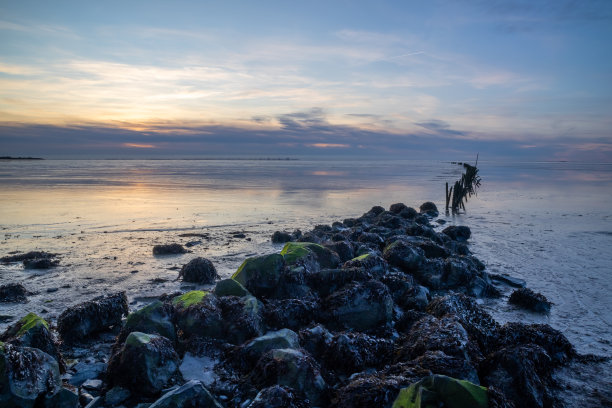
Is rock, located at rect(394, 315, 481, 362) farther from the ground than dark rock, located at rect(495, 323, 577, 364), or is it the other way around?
rock, located at rect(394, 315, 481, 362)

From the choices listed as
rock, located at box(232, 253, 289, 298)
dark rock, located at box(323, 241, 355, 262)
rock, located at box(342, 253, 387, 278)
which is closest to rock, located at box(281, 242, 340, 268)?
rock, located at box(232, 253, 289, 298)

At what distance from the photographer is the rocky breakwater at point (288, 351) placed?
379cm

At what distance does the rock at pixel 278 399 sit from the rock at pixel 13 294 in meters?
5.69

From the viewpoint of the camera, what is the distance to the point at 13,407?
3.62m

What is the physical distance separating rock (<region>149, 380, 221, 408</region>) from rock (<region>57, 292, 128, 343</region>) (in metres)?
2.76

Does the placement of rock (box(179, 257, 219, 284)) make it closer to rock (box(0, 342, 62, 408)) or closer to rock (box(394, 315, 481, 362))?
rock (box(0, 342, 62, 408))

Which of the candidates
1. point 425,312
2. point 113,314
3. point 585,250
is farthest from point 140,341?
point 585,250

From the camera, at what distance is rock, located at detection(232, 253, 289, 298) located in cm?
704

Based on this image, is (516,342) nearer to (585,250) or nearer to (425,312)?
(425,312)

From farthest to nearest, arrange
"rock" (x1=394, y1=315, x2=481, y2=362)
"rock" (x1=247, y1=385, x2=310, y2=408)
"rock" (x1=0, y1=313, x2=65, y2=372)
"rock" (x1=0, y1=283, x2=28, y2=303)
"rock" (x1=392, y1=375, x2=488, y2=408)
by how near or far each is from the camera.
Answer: "rock" (x1=0, y1=283, x2=28, y2=303) → "rock" (x1=0, y1=313, x2=65, y2=372) → "rock" (x1=394, y1=315, x2=481, y2=362) → "rock" (x1=247, y1=385, x2=310, y2=408) → "rock" (x1=392, y1=375, x2=488, y2=408)

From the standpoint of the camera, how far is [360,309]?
608 centimetres

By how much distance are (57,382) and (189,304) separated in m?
1.97

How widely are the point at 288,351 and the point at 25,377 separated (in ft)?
8.57

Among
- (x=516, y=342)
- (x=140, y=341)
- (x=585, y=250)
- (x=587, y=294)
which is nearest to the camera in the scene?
(x=140, y=341)
